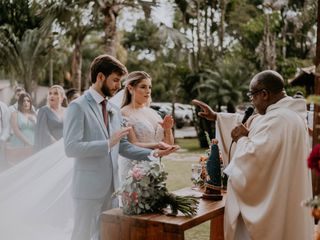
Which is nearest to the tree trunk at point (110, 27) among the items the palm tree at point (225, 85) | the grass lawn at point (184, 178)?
the grass lawn at point (184, 178)

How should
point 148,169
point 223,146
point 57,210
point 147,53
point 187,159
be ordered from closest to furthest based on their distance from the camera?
point 148,169
point 223,146
point 57,210
point 187,159
point 147,53

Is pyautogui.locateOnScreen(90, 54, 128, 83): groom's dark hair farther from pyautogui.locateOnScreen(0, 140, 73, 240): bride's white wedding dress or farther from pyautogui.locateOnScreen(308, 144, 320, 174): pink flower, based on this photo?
pyautogui.locateOnScreen(308, 144, 320, 174): pink flower

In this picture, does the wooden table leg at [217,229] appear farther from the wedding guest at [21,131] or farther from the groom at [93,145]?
the wedding guest at [21,131]

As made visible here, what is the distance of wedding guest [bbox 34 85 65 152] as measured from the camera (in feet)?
22.3

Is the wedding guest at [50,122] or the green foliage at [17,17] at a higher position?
the green foliage at [17,17]

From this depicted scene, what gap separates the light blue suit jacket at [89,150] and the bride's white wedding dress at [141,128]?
102 cm

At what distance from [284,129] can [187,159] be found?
35.5 ft

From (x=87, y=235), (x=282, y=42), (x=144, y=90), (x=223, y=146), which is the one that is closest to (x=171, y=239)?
(x=87, y=235)

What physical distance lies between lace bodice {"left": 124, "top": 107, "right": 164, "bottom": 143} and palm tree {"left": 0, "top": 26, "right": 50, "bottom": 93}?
15923 mm

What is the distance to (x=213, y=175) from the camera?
12.8ft

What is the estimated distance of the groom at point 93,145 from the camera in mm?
3467

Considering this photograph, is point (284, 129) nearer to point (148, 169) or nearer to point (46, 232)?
point (148, 169)

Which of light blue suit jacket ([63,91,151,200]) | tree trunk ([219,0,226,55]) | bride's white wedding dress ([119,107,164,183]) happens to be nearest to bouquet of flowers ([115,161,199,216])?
light blue suit jacket ([63,91,151,200])

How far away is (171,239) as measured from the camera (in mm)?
3217
